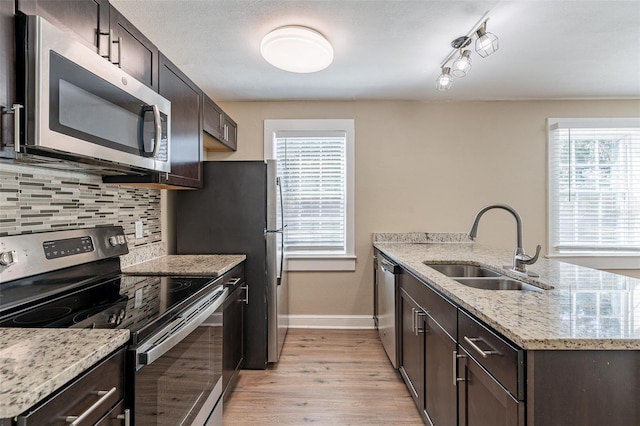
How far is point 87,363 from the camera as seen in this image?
0.80m

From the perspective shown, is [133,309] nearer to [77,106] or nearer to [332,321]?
[77,106]

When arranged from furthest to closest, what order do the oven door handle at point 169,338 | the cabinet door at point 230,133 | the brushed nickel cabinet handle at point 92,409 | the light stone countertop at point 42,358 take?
the cabinet door at point 230,133 < the oven door handle at point 169,338 < the brushed nickel cabinet handle at point 92,409 < the light stone countertop at point 42,358

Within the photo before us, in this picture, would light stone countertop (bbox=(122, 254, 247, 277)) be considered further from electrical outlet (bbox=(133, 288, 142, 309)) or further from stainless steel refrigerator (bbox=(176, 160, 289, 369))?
electrical outlet (bbox=(133, 288, 142, 309))

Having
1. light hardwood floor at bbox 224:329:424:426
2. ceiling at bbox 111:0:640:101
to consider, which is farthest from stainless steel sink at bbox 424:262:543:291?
ceiling at bbox 111:0:640:101

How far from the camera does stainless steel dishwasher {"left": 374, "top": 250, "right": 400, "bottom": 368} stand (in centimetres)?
240

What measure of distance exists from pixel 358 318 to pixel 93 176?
2684 mm

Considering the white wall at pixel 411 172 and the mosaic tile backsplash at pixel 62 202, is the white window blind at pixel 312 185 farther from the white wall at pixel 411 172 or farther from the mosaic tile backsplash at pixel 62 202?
the mosaic tile backsplash at pixel 62 202

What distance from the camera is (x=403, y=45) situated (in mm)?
2246

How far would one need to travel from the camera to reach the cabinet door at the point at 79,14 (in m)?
1.03

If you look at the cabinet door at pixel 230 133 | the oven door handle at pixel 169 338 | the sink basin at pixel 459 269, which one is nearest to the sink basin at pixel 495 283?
the sink basin at pixel 459 269

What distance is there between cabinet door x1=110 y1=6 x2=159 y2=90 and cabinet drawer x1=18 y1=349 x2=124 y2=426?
1.22 m

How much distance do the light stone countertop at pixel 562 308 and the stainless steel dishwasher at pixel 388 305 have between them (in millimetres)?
474

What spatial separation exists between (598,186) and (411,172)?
1.91 m

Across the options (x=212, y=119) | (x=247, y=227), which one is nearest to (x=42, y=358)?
(x=247, y=227)
